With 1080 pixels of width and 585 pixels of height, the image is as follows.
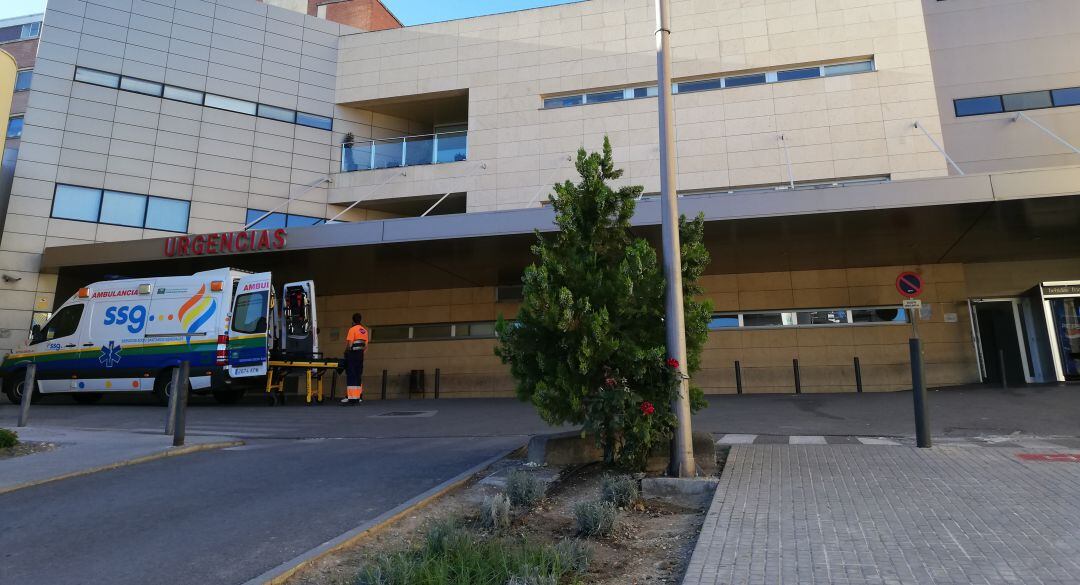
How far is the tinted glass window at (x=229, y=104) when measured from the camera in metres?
20.8

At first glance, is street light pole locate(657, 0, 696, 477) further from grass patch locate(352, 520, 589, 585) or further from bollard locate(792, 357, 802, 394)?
bollard locate(792, 357, 802, 394)

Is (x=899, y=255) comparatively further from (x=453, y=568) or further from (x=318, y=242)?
(x=453, y=568)

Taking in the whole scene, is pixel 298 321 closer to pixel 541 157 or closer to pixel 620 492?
pixel 541 157

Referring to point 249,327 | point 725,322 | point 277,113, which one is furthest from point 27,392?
point 725,322

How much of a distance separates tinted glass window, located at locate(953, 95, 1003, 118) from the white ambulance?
18.5 meters

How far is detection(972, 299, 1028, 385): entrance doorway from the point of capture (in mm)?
16500

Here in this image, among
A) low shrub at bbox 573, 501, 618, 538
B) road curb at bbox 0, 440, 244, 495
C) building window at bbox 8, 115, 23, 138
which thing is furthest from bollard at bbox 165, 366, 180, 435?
building window at bbox 8, 115, 23, 138

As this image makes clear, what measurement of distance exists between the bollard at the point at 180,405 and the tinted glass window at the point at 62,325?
8.95 metres

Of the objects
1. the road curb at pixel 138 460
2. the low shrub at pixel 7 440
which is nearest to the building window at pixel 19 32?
the low shrub at pixel 7 440

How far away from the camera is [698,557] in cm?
341

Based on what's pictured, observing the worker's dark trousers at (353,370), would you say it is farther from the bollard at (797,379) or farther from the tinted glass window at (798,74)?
the tinted glass window at (798,74)

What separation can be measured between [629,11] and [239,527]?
1960 centimetres

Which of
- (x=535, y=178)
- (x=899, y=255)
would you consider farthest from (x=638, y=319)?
(x=535, y=178)

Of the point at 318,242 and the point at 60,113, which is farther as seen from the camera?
the point at 60,113
